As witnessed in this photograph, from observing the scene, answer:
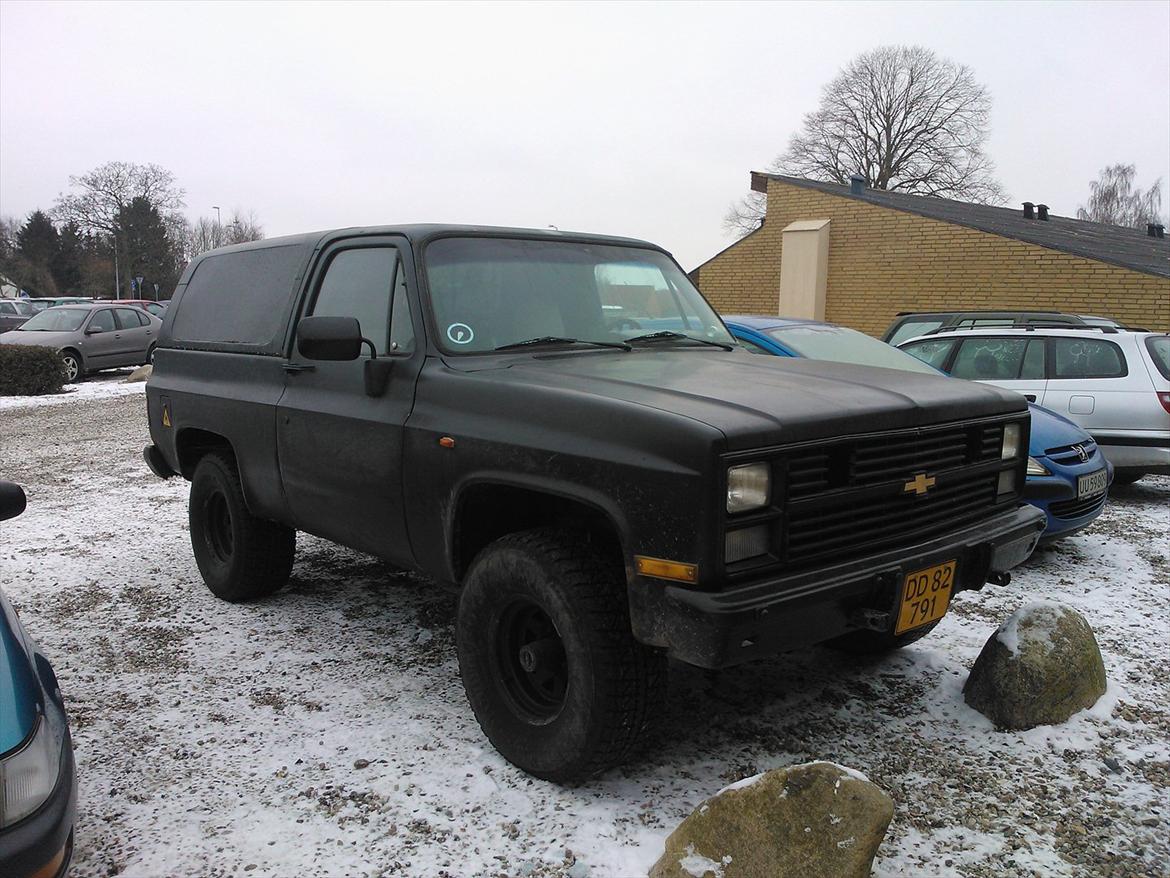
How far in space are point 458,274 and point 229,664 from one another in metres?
2.11

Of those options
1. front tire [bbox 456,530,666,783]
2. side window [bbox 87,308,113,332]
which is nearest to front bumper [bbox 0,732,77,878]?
front tire [bbox 456,530,666,783]

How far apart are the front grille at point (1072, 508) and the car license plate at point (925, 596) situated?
305 centimetres

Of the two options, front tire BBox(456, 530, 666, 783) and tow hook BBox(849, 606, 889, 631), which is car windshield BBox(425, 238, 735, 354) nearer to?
front tire BBox(456, 530, 666, 783)

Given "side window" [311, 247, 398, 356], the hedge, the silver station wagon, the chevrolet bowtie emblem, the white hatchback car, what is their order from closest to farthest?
the chevrolet bowtie emblem
"side window" [311, 247, 398, 356]
the white hatchback car
the hedge
the silver station wagon

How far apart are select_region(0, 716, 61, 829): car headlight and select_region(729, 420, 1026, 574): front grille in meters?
1.85

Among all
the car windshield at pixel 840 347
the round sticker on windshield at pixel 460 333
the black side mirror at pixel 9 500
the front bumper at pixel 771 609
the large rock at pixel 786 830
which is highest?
the round sticker on windshield at pixel 460 333

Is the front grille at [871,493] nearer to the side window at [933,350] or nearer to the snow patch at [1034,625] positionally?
the snow patch at [1034,625]

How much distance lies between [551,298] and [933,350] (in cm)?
580

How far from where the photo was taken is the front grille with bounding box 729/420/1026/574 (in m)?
2.68

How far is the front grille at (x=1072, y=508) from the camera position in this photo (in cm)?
568

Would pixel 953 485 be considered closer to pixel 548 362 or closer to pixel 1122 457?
pixel 548 362

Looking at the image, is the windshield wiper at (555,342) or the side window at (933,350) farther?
the side window at (933,350)

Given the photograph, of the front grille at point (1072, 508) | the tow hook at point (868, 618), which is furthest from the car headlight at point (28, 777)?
the front grille at point (1072, 508)

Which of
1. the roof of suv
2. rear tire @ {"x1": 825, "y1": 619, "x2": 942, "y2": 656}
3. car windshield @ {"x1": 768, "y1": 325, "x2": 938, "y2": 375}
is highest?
the roof of suv
